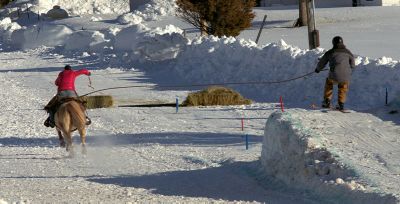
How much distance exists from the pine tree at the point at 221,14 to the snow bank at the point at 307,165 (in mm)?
28395

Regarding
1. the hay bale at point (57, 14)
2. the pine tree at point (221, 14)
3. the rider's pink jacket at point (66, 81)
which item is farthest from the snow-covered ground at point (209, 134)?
the hay bale at point (57, 14)

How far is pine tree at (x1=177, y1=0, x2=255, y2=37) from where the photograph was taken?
44.2 m

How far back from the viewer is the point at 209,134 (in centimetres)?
2108

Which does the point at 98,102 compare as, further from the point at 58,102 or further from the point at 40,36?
the point at 40,36

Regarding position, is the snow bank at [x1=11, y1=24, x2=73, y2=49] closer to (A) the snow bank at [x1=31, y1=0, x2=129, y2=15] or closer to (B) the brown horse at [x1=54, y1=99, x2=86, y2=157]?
(A) the snow bank at [x1=31, y1=0, x2=129, y2=15]

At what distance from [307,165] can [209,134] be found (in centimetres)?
726

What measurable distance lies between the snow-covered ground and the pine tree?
231cm

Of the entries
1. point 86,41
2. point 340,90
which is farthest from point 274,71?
point 86,41

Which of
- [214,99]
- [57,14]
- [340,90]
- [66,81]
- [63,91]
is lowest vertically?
[214,99]

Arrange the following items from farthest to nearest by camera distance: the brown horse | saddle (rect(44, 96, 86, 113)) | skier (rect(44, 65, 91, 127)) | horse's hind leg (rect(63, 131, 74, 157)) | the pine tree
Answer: the pine tree → skier (rect(44, 65, 91, 127)) → saddle (rect(44, 96, 86, 113)) → the brown horse → horse's hind leg (rect(63, 131, 74, 157))

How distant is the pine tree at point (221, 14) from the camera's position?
44.2 metres

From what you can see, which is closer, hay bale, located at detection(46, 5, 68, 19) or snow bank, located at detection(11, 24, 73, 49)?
snow bank, located at detection(11, 24, 73, 49)

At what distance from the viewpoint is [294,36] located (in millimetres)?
49469

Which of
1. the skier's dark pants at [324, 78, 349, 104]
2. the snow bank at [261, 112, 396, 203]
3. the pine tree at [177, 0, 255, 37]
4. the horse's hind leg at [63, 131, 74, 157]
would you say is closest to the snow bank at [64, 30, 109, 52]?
the pine tree at [177, 0, 255, 37]
